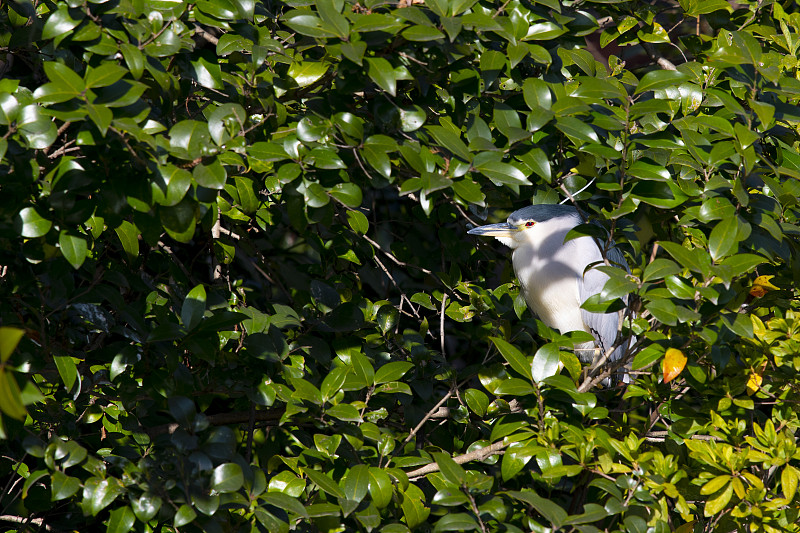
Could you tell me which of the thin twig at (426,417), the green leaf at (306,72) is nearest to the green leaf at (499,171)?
the green leaf at (306,72)

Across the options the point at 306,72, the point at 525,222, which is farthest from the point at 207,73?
the point at 525,222

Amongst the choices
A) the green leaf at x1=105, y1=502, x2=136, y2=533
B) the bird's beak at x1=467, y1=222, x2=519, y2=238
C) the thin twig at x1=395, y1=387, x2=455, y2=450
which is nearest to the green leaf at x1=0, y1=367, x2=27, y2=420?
the green leaf at x1=105, y1=502, x2=136, y2=533

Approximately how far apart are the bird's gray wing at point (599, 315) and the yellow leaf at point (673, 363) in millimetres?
1269

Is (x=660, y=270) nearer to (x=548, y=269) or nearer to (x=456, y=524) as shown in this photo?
(x=456, y=524)

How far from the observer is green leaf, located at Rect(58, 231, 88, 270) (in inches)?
48.1

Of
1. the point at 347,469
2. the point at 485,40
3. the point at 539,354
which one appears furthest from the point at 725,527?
the point at 485,40

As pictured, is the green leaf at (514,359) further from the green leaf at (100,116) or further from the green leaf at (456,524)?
the green leaf at (100,116)

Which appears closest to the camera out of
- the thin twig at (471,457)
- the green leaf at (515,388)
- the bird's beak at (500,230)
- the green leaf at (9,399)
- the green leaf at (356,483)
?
the green leaf at (9,399)

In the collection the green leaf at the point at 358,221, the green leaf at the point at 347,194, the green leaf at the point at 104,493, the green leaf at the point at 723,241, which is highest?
the green leaf at the point at 347,194

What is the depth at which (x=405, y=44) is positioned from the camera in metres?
1.41

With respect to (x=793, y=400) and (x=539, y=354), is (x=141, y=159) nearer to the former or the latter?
(x=539, y=354)

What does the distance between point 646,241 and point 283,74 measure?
6.80 ft

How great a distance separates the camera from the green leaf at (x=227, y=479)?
126 centimetres

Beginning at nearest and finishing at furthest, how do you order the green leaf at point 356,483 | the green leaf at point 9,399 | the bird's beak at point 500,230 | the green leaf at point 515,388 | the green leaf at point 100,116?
the green leaf at point 9,399 → the green leaf at point 100,116 → the green leaf at point 356,483 → the green leaf at point 515,388 → the bird's beak at point 500,230
